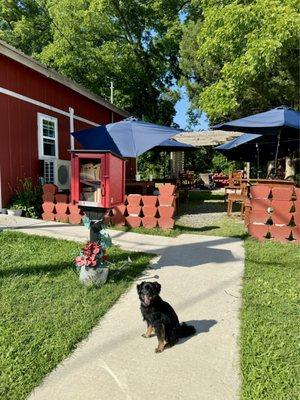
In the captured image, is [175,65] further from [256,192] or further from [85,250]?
[85,250]

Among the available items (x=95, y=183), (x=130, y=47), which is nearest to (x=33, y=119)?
(x=95, y=183)

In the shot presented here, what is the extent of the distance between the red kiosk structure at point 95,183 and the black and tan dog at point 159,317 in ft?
4.93

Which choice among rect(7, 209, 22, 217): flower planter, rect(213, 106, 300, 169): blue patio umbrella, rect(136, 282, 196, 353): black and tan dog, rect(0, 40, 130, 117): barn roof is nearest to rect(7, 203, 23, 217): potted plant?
rect(7, 209, 22, 217): flower planter

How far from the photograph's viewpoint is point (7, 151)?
8.81 metres

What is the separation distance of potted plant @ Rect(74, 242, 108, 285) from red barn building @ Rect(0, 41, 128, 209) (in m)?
5.01

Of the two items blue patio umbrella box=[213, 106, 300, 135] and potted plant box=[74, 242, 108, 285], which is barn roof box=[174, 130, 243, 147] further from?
potted plant box=[74, 242, 108, 285]

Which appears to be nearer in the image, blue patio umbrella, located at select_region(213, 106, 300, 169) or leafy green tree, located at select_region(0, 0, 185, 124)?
blue patio umbrella, located at select_region(213, 106, 300, 169)

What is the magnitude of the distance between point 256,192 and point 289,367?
4.39 meters

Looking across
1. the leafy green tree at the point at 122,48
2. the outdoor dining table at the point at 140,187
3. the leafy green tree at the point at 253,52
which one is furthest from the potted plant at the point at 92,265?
the leafy green tree at the point at 122,48

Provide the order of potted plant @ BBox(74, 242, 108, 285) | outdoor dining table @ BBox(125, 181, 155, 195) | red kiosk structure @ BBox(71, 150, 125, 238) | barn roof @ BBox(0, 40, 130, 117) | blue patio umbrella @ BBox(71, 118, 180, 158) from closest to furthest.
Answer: potted plant @ BBox(74, 242, 108, 285)
red kiosk structure @ BBox(71, 150, 125, 238)
blue patio umbrella @ BBox(71, 118, 180, 158)
barn roof @ BBox(0, 40, 130, 117)
outdoor dining table @ BBox(125, 181, 155, 195)

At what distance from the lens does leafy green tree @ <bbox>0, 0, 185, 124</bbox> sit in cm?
2066

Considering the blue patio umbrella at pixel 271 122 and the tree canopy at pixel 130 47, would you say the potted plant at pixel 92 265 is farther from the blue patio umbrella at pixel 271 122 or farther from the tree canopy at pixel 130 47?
the tree canopy at pixel 130 47

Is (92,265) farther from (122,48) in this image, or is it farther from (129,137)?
(122,48)

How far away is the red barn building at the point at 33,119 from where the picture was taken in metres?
8.73
